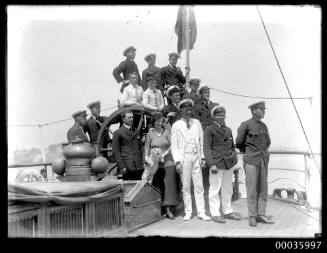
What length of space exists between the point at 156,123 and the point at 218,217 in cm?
148

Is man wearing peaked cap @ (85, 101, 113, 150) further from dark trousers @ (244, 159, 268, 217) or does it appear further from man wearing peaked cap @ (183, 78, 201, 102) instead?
dark trousers @ (244, 159, 268, 217)

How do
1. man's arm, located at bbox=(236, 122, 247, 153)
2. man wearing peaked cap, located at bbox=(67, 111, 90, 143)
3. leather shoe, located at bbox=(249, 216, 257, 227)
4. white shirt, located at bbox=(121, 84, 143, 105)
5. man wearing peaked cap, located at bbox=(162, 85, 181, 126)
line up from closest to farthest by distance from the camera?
leather shoe, located at bbox=(249, 216, 257, 227) < man's arm, located at bbox=(236, 122, 247, 153) < man wearing peaked cap, located at bbox=(162, 85, 181, 126) < man wearing peaked cap, located at bbox=(67, 111, 90, 143) < white shirt, located at bbox=(121, 84, 143, 105)

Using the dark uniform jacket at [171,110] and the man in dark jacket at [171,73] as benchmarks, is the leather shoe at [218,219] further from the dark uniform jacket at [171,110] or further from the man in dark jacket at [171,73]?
the man in dark jacket at [171,73]

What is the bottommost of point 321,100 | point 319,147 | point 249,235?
point 249,235

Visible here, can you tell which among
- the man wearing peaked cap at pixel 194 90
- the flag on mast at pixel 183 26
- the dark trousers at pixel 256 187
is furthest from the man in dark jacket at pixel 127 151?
the flag on mast at pixel 183 26

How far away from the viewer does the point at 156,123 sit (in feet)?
19.2

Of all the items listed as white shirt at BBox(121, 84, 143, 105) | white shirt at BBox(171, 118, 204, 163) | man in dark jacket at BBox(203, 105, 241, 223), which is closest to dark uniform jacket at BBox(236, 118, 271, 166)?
man in dark jacket at BBox(203, 105, 241, 223)

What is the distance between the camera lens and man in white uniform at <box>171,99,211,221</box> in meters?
5.70

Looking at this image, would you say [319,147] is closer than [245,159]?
Yes

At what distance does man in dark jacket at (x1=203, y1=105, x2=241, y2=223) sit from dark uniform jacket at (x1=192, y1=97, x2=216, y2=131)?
726mm
